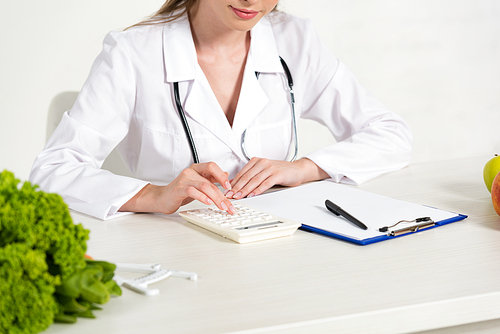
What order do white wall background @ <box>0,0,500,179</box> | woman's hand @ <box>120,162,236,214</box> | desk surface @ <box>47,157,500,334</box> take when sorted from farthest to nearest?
white wall background @ <box>0,0,500,179</box> < woman's hand @ <box>120,162,236,214</box> < desk surface @ <box>47,157,500,334</box>

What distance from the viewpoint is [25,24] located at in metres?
1.95

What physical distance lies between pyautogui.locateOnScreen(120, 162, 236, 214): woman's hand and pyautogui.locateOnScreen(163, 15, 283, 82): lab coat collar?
0.38m

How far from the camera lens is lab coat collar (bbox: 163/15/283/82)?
1.36 meters

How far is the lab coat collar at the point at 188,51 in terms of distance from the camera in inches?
53.4

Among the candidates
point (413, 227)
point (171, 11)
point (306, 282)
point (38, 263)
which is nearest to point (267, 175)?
point (413, 227)

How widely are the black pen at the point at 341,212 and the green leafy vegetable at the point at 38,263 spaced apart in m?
0.47

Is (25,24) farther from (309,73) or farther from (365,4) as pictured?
(365,4)

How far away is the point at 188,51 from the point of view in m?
1.38

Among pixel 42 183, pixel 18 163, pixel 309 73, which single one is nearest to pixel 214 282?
pixel 42 183

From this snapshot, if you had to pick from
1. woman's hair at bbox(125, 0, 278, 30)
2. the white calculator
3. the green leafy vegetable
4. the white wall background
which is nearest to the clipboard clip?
the white calculator

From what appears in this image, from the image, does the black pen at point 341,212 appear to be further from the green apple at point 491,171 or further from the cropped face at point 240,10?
the cropped face at point 240,10

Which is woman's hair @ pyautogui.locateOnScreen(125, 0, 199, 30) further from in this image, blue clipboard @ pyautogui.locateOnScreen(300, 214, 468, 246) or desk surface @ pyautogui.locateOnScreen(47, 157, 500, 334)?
blue clipboard @ pyautogui.locateOnScreen(300, 214, 468, 246)

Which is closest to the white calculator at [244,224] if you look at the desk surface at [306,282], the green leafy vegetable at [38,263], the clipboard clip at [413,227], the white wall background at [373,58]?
the desk surface at [306,282]

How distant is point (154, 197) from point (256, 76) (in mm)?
592
